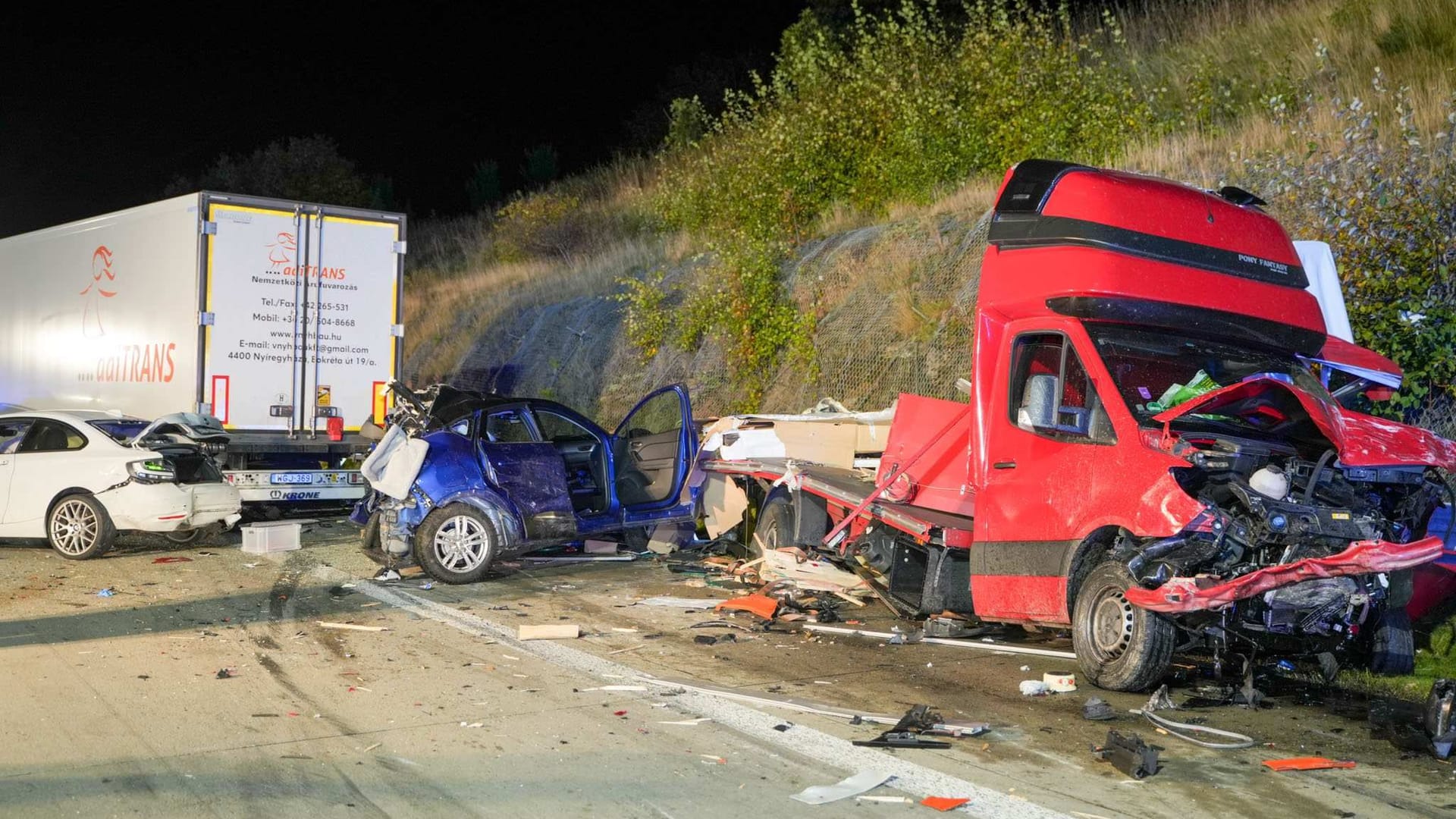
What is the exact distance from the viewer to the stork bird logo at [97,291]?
1531 cm

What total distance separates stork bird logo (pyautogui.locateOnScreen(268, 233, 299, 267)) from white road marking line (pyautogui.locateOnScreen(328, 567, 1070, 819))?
254 inches

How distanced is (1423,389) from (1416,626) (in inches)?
107

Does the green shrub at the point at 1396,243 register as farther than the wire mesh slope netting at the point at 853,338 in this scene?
No

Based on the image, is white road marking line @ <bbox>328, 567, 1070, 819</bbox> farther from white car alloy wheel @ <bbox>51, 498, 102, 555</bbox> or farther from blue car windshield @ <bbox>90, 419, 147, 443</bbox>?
blue car windshield @ <bbox>90, 419, 147, 443</bbox>

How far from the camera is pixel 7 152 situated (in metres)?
66.1

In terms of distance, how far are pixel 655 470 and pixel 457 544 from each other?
8.25 feet

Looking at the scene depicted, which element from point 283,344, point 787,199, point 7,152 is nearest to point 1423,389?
point 283,344

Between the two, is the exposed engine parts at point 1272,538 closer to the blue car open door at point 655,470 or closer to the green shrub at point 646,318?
the blue car open door at point 655,470

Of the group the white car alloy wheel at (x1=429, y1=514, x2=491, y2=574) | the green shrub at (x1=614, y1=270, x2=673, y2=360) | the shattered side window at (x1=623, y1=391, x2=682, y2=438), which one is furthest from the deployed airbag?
the green shrub at (x1=614, y1=270, x2=673, y2=360)

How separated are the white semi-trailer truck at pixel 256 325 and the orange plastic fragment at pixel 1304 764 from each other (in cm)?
1067

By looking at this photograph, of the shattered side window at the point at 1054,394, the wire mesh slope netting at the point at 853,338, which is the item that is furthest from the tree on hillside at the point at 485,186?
the shattered side window at the point at 1054,394

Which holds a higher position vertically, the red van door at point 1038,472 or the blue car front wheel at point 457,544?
the red van door at point 1038,472

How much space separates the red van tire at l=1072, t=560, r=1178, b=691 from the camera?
22.4 ft

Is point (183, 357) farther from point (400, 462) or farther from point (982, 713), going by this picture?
point (982, 713)
